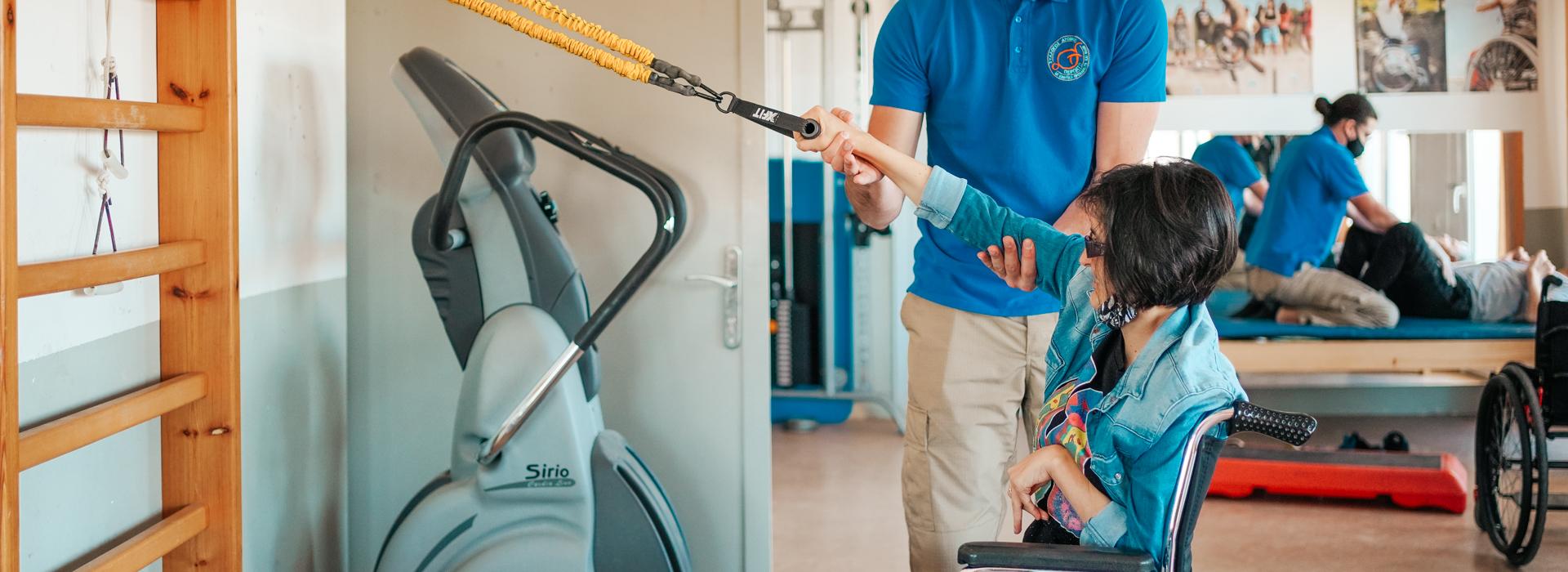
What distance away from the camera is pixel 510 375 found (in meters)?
2.29

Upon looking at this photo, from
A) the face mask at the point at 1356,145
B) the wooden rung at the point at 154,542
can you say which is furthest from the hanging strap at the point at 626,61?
the face mask at the point at 1356,145

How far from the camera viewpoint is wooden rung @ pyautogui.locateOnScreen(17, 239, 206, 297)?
1.42 meters

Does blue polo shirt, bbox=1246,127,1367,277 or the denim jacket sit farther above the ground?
blue polo shirt, bbox=1246,127,1367,277

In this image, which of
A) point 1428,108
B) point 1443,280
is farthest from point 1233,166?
point 1428,108

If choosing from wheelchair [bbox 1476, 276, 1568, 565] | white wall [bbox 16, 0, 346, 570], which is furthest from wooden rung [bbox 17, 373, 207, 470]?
wheelchair [bbox 1476, 276, 1568, 565]

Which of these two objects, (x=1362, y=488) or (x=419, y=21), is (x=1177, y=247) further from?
(x=1362, y=488)

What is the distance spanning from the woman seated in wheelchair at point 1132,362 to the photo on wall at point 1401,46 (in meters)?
5.32

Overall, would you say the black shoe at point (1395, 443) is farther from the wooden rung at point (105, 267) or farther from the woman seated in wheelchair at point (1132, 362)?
the wooden rung at point (105, 267)

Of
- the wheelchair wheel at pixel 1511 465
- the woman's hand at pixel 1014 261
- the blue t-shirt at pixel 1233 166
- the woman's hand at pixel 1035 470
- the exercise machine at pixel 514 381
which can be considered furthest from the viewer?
the blue t-shirt at pixel 1233 166

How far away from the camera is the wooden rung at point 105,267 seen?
142 cm

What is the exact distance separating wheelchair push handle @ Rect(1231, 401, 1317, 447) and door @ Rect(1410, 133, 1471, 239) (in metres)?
5.45

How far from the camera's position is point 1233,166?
580 centimetres

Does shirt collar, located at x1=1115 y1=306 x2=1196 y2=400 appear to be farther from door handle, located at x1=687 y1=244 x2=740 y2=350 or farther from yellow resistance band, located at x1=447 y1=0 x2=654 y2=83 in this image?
door handle, located at x1=687 y1=244 x2=740 y2=350

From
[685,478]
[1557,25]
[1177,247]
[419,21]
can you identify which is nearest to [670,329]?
[685,478]
